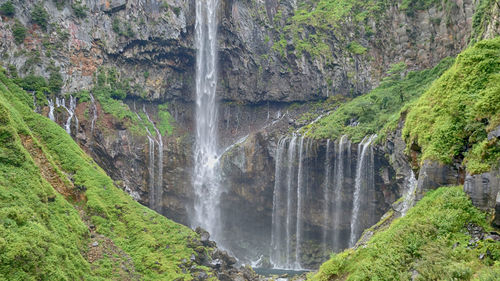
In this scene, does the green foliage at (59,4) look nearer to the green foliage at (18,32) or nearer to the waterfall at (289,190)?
the green foliage at (18,32)

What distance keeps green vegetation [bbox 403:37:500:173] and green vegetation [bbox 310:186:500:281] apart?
3.87 feet

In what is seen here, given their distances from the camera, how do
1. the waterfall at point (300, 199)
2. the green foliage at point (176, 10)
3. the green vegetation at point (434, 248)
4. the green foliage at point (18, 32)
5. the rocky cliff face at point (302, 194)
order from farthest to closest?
the green foliage at point (176, 10), the waterfall at point (300, 199), the green foliage at point (18, 32), the rocky cliff face at point (302, 194), the green vegetation at point (434, 248)

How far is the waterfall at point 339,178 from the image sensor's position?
32.1 m

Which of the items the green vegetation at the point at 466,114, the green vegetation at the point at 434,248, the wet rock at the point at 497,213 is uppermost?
the green vegetation at the point at 466,114

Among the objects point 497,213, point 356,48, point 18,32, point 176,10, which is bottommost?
point 497,213

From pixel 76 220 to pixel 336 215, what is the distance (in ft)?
71.0

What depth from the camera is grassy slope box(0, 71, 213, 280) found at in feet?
46.4

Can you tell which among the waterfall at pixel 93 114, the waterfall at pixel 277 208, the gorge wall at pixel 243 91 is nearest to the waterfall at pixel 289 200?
the waterfall at pixel 277 208

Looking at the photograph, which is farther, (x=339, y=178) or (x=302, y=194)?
(x=302, y=194)

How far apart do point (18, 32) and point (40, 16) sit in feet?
8.92

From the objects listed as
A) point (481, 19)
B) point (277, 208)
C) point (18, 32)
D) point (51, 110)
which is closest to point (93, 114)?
point (51, 110)

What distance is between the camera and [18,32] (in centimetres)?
3303

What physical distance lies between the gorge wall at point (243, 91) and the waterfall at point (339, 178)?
140 millimetres

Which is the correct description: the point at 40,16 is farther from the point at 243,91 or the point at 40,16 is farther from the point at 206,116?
the point at 243,91
